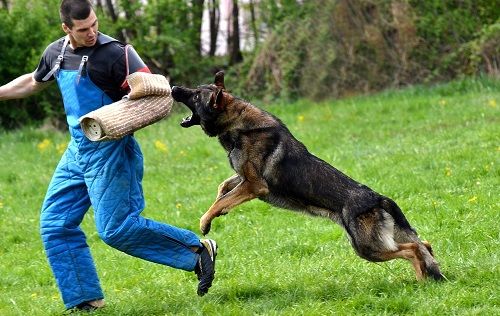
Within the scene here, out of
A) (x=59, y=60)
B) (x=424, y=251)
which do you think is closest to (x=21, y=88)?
(x=59, y=60)

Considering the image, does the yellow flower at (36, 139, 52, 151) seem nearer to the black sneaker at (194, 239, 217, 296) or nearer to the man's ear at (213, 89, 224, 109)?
the man's ear at (213, 89, 224, 109)

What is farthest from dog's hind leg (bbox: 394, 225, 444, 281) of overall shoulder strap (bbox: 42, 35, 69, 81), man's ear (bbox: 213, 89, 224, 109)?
overall shoulder strap (bbox: 42, 35, 69, 81)

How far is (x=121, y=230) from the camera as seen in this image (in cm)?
629

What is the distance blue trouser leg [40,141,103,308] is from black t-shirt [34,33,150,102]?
1.65ft

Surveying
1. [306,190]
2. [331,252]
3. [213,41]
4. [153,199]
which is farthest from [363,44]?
[306,190]

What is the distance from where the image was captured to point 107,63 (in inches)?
244

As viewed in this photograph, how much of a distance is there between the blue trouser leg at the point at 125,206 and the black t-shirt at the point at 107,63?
0.37 m

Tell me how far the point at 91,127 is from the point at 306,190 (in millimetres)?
1545

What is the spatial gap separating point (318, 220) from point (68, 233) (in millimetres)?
3063

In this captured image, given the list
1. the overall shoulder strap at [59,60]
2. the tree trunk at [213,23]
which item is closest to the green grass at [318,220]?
the overall shoulder strap at [59,60]

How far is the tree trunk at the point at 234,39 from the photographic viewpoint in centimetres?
1853

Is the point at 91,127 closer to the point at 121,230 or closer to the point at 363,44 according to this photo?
the point at 121,230

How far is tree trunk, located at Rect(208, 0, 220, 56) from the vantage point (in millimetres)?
18375

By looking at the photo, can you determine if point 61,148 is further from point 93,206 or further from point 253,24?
point 93,206
